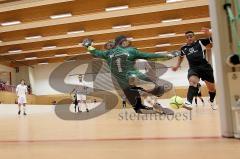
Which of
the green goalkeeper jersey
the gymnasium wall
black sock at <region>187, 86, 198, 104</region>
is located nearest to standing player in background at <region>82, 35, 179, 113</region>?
the green goalkeeper jersey

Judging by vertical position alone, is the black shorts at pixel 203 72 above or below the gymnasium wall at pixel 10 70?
below

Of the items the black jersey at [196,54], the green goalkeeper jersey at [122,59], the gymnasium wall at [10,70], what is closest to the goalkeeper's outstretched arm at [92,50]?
the green goalkeeper jersey at [122,59]

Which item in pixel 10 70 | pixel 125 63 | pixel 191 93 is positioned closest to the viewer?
pixel 191 93

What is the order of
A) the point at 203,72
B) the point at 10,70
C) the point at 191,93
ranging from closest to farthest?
the point at 191,93 → the point at 203,72 → the point at 10,70

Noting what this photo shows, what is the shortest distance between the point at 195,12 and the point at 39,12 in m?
6.70

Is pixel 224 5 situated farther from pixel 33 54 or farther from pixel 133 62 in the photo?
pixel 33 54

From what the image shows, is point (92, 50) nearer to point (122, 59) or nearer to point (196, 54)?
point (122, 59)

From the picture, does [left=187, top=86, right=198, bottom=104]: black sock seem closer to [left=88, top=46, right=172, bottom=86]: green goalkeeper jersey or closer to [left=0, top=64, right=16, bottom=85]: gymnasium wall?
[left=88, top=46, right=172, bottom=86]: green goalkeeper jersey

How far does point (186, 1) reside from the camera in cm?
1221

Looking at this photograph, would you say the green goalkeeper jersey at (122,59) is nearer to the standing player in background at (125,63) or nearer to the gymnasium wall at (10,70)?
the standing player in background at (125,63)

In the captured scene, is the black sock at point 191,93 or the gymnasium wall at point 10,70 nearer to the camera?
the black sock at point 191,93

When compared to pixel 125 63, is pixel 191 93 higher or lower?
lower

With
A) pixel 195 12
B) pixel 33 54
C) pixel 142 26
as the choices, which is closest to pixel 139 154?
pixel 195 12

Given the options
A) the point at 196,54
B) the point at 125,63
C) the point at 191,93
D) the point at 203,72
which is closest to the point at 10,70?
the point at 125,63
